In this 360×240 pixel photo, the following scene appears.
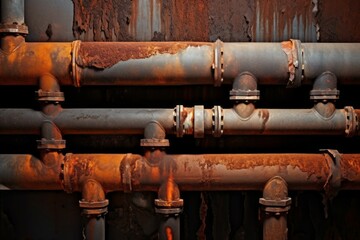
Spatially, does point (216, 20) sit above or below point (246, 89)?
above

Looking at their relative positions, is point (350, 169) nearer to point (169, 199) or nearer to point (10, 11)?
point (169, 199)

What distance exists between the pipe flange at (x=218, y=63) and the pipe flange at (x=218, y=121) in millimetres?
170

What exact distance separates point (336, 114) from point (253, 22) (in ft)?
2.48

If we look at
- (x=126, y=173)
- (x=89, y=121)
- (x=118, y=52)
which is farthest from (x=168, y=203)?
(x=118, y=52)

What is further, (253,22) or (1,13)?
(253,22)

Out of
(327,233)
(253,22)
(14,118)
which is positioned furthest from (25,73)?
(327,233)

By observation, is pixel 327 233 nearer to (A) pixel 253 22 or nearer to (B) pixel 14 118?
(A) pixel 253 22

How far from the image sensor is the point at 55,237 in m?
2.32

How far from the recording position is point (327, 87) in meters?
2.03

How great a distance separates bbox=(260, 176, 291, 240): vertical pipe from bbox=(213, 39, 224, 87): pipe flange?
2.13ft

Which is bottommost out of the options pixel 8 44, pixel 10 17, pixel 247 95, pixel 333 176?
pixel 333 176

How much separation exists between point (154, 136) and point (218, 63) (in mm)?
554

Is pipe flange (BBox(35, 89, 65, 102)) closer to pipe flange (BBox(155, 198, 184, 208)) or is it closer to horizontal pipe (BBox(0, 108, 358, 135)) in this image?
horizontal pipe (BBox(0, 108, 358, 135))

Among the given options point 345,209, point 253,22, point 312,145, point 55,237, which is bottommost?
point 55,237
